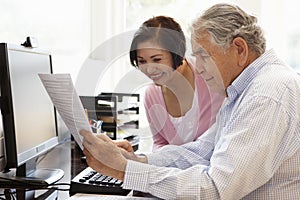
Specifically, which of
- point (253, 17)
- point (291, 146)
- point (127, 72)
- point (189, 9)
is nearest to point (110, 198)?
point (291, 146)

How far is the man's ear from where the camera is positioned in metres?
1.09

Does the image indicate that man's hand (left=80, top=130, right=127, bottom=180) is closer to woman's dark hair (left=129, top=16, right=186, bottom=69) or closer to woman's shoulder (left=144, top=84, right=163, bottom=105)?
woman's dark hair (left=129, top=16, right=186, bottom=69)

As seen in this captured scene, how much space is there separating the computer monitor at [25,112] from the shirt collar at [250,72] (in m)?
0.63

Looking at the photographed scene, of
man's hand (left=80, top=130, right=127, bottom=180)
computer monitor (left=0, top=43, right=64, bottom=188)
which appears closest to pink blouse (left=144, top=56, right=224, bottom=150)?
computer monitor (left=0, top=43, right=64, bottom=188)

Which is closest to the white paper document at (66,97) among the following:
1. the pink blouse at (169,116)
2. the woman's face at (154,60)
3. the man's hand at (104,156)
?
the man's hand at (104,156)

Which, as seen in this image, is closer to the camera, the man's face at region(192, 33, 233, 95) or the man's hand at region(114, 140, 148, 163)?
the man's face at region(192, 33, 233, 95)

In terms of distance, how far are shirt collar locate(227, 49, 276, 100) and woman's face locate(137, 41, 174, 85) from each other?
63cm

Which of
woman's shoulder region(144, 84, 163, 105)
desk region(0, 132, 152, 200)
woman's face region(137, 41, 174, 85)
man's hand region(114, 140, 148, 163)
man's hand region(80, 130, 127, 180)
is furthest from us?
woman's shoulder region(144, 84, 163, 105)

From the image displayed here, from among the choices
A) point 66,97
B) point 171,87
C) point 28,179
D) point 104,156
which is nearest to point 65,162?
point 28,179

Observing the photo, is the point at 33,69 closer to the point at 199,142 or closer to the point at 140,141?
the point at 199,142

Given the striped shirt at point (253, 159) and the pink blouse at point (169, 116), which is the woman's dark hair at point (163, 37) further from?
the striped shirt at point (253, 159)

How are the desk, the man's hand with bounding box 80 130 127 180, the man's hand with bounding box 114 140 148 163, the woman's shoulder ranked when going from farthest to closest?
the woman's shoulder, the desk, the man's hand with bounding box 114 140 148 163, the man's hand with bounding box 80 130 127 180

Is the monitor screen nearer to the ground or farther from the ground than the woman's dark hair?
nearer to the ground

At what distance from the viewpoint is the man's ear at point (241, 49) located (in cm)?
109
